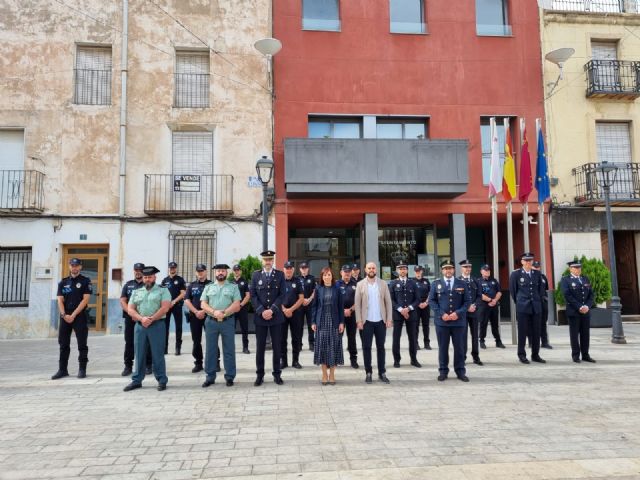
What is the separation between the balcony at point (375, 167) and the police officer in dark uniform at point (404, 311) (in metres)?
5.88

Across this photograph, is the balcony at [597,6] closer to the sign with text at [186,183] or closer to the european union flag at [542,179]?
the european union flag at [542,179]

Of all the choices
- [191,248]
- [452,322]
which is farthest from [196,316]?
[191,248]

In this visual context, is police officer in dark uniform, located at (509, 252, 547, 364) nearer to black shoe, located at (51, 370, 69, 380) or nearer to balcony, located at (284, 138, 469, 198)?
balcony, located at (284, 138, 469, 198)

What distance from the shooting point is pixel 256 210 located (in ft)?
49.8

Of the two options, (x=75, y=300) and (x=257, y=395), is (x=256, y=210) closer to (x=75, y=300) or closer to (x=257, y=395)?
(x=75, y=300)

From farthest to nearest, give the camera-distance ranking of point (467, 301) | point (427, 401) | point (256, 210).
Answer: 1. point (256, 210)
2. point (467, 301)
3. point (427, 401)

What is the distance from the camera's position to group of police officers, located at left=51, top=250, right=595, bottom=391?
716 cm

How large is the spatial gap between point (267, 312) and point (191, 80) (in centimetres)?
1141

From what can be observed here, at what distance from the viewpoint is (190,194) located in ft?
49.8

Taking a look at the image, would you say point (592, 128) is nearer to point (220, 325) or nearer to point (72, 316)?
point (220, 325)

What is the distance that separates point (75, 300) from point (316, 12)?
12997 millimetres

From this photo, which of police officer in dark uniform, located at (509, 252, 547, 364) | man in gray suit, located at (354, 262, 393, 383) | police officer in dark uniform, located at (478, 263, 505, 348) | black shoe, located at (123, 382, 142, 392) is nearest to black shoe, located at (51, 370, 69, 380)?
black shoe, located at (123, 382, 142, 392)

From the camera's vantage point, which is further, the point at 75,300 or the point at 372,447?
the point at 75,300

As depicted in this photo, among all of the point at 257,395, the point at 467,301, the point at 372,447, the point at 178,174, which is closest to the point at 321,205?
the point at 178,174
